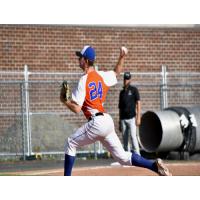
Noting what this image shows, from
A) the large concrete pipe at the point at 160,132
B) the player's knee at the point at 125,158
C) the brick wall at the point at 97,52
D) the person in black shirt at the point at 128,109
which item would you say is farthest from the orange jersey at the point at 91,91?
the brick wall at the point at 97,52

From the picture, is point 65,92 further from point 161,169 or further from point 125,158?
point 161,169

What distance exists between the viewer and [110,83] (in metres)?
12.1

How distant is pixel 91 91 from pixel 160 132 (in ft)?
32.3

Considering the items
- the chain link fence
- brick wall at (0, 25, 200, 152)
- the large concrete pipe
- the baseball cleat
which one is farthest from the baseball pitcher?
brick wall at (0, 25, 200, 152)

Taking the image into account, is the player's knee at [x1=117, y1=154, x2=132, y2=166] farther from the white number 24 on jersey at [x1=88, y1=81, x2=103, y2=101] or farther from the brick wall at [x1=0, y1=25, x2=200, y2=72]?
the brick wall at [x1=0, y1=25, x2=200, y2=72]

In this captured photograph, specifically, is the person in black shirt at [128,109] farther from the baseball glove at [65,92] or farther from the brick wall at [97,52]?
the baseball glove at [65,92]

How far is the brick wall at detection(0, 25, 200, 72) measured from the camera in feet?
76.5

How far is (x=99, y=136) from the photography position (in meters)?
11.9

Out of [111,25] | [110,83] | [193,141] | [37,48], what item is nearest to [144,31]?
[111,25]

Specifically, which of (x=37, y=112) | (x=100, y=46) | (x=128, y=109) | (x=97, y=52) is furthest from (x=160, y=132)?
(x=100, y=46)

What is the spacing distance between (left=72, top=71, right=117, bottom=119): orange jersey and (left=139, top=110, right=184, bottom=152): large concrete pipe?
329 inches

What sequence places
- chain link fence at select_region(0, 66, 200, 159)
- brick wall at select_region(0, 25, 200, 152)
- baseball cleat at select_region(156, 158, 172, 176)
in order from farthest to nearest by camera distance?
1. brick wall at select_region(0, 25, 200, 152)
2. chain link fence at select_region(0, 66, 200, 159)
3. baseball cleat at select_region(156, 158, 172, 176)

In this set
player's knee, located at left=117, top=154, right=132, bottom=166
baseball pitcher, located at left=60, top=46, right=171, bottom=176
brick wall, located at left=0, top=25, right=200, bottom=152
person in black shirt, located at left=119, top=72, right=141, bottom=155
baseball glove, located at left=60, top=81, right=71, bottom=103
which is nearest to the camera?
baseball glove, located at left=60, top=81, right=71, bottom=103
